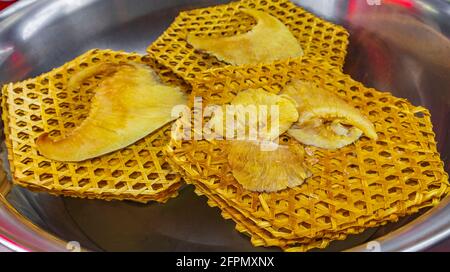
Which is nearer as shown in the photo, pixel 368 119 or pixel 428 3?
pixel 368 119

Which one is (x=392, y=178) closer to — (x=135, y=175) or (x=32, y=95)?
(x=135, y=175)

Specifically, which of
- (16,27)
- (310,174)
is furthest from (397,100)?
(16,27)

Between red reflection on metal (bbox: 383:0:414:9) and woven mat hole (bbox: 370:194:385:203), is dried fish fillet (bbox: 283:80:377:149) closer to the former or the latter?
woven mat hole (bbox: 370:194:385:203)

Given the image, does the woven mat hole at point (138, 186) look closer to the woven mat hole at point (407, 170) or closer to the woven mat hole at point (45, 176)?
the woven mat hole at point (45, 176)

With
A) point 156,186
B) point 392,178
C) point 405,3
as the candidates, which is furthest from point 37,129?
point 405,3

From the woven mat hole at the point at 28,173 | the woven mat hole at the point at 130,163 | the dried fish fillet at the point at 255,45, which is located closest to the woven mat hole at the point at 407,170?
the dried fish fillet at the point at 255,45
